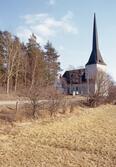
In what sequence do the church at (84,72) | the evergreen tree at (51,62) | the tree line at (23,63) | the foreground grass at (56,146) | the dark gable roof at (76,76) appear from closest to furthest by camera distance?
the foreground grass at (56,146), the tree line at (23,63), the evergreen tree at (51,62), the church at (84,72), the dark gable roof at (76,76)

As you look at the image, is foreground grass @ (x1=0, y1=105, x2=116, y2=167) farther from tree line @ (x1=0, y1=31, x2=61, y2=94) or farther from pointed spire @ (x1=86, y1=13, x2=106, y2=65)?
pointed spire @ (x1=86, y1=13, x2=106, y2=65)

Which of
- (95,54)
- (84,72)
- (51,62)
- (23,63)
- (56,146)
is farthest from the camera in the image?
(84,72)

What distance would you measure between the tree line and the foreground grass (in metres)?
22.6

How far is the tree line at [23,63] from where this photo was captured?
44438 millimetres

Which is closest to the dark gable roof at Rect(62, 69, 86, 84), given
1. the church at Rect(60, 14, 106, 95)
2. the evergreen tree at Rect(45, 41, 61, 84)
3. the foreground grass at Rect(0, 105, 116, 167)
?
the church at Rect(60, 14, 106, 95)

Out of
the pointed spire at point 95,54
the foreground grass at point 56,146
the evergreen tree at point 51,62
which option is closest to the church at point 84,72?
the pointed spire at point 95,54

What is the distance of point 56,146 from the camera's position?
1137cm

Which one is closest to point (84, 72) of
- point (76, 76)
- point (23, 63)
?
point (76, 76)

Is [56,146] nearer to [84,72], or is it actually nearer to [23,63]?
[23,63]

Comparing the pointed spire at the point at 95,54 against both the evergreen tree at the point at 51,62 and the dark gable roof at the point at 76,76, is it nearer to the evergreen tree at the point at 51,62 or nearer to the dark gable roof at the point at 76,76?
the dark gable roof at the point at 76,76

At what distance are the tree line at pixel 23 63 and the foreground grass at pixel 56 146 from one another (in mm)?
22557

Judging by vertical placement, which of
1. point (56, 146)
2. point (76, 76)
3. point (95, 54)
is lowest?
point (56, 146)

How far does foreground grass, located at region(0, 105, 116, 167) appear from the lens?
365 inches

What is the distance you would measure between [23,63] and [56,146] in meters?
38.3
